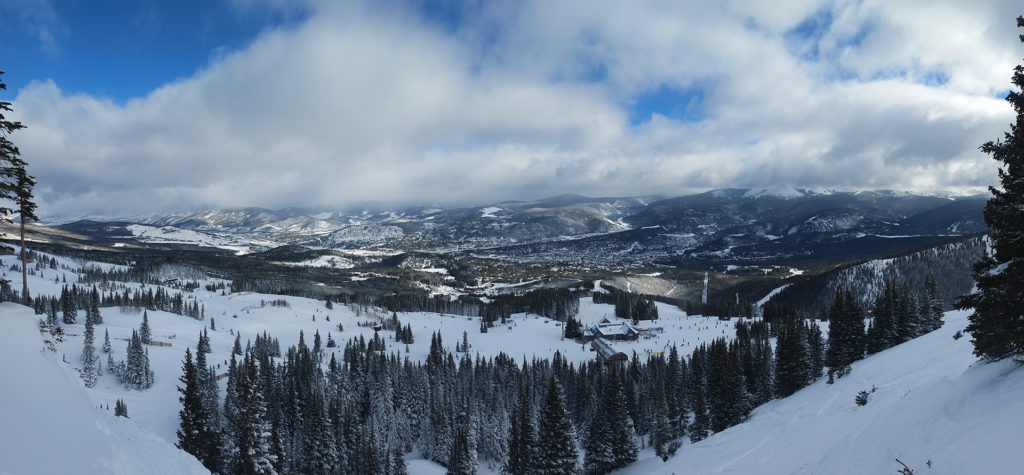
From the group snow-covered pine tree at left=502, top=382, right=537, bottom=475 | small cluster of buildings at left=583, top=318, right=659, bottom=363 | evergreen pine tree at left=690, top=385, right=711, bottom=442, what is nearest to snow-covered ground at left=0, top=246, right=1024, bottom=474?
evergreen pine tree at left=690, top=385, right=711, bottom=442

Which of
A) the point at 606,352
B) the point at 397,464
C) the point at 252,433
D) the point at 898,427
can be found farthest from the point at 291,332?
the point at 898,427

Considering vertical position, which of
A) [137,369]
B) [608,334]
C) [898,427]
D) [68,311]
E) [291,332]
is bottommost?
[291,332]

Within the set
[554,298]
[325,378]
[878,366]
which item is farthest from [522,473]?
[554,298]

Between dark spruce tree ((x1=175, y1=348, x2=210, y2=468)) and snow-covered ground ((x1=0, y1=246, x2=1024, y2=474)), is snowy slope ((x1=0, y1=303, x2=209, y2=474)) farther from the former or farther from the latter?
dark spruce tree ((x1=175, y1=348, x2=210, y2=468))

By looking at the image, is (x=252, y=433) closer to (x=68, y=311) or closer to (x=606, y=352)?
(x=606, y=352)

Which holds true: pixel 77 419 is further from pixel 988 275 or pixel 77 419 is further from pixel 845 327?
pixel 845 327

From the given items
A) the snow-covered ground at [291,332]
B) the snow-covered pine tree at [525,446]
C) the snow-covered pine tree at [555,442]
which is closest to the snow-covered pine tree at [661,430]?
the snow-covered pine tree at [525,446]
